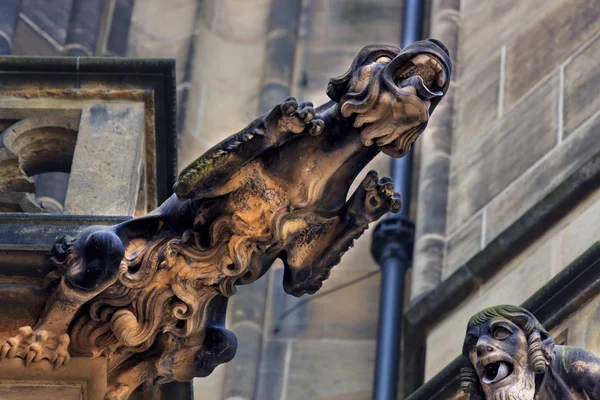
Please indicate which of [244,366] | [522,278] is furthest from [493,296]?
[244,366]

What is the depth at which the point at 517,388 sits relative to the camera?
5.76 metres

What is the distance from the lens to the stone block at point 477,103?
35.4 ft

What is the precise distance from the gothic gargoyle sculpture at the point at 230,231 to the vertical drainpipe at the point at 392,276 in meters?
3.71

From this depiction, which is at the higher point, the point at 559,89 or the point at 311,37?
the point at 311,37

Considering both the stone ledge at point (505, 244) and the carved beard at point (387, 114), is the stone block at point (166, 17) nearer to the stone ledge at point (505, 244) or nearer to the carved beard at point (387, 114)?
the stone ledge at point (505, 244)

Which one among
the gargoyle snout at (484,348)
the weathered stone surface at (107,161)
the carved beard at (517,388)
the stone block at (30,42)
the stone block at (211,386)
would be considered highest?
the stone block at (30,42)

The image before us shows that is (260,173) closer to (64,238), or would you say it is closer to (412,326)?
(64,238)

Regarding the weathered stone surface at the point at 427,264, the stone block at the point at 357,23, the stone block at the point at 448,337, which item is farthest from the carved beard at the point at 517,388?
the stone block at the point at 357,23

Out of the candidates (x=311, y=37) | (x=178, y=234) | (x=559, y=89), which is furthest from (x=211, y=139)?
(x=178, y=234)

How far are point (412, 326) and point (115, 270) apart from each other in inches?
148

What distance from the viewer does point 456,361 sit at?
885 cm

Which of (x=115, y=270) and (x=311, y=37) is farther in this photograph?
(x=311, y=37)

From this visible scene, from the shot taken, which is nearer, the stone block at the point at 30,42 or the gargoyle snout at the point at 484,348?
the gargoyle snout at the point at 484,348

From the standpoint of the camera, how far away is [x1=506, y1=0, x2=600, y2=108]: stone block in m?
10.4
